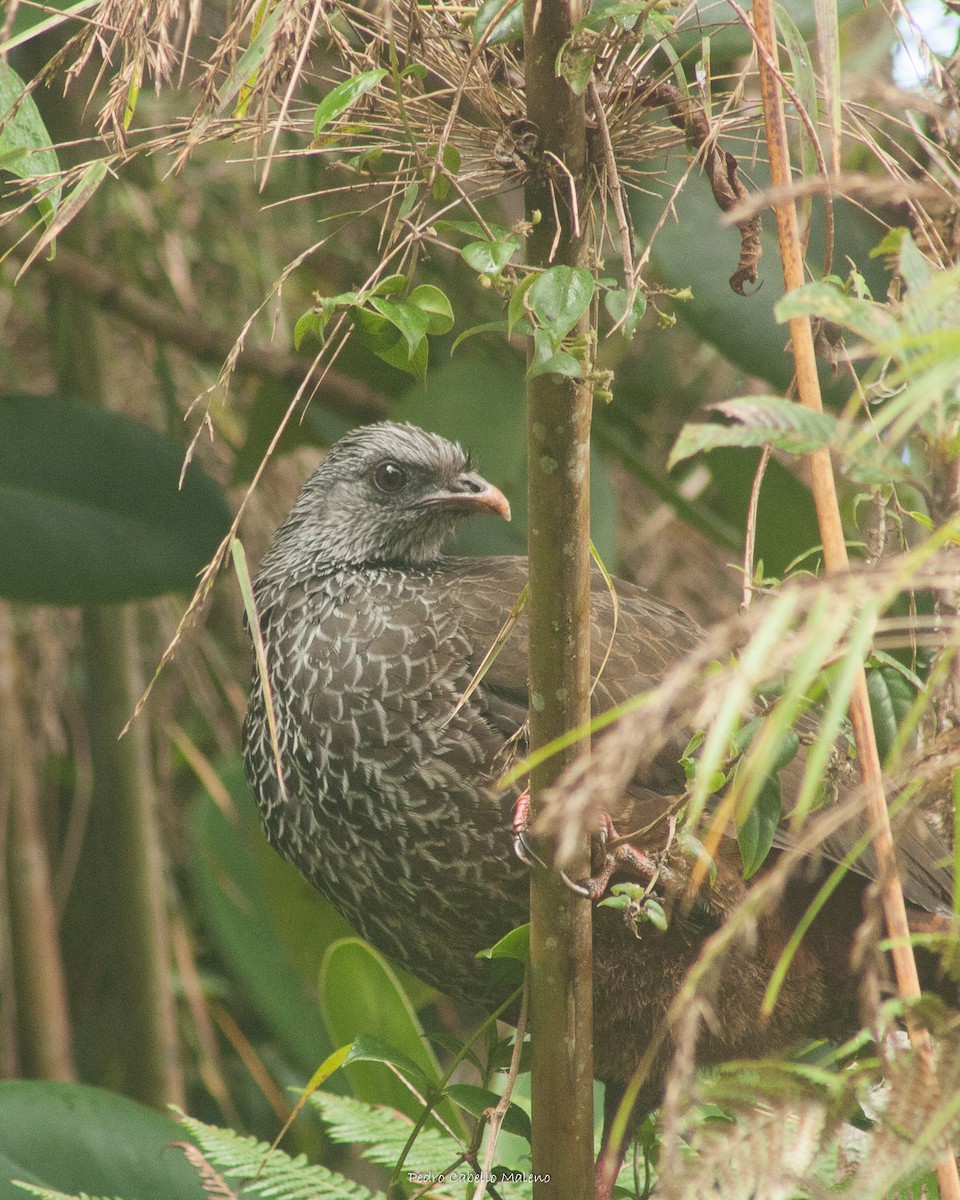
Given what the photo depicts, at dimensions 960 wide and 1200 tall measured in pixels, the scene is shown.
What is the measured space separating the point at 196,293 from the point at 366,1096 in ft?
9.08

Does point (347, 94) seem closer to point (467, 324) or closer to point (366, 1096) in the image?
point (366, 1096)

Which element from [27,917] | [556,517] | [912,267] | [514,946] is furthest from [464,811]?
[27,917]

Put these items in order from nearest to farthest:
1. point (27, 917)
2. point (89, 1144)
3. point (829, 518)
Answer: point (829, 518)
point (89, 1144)
point (27, 917)

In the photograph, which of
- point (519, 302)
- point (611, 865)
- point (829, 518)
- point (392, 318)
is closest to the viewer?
point (829, 518)

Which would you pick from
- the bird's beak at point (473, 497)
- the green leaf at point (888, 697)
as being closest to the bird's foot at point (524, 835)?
the green leaf at point (888, 697)

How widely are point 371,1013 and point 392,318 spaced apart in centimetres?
165

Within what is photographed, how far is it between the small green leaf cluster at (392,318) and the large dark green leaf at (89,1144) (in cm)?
168

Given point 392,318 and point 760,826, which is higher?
point 392,318

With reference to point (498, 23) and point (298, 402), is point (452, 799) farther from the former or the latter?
point (498, 23)

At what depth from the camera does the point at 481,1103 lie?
6.47ft

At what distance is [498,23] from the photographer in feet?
5.17

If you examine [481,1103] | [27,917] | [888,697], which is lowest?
[27,917]

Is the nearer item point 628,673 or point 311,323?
point 311,323

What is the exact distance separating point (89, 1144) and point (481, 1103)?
3.69 feet
